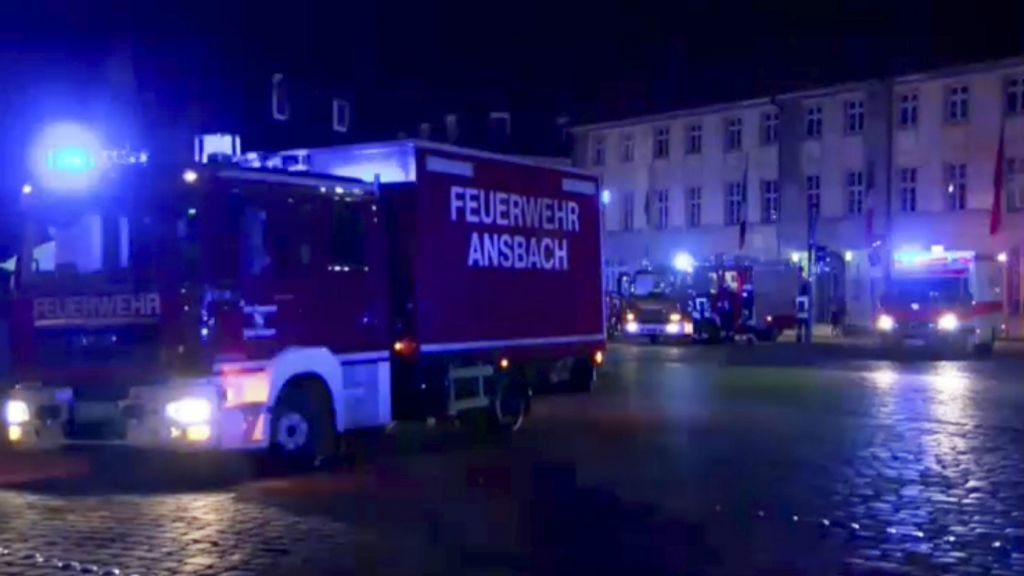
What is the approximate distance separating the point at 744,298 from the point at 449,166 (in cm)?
3239

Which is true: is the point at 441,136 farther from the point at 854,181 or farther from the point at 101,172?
the point at 101,172

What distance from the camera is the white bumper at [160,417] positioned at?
13.8 meters

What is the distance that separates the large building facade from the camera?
5516 cm

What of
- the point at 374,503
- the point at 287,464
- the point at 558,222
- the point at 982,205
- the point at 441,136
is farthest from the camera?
the point at 441,136

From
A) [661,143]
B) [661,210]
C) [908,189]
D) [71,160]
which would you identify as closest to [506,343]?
[71,160]

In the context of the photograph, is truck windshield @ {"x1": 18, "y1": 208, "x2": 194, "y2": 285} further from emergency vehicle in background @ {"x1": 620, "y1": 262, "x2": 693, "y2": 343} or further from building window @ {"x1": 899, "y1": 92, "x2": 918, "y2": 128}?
building window @ {"x1": 899, "y1": 92, "x2": 918, "y2": 128}

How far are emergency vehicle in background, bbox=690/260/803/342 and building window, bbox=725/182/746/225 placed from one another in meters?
13.2

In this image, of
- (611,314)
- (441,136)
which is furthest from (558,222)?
(441,136)

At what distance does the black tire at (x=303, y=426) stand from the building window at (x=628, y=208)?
53429mm

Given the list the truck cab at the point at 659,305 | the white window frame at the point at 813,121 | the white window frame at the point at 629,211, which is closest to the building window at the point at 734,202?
the white window frame at the point at 813,121

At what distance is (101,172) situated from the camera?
14.2m

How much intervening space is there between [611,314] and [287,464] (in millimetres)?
34820

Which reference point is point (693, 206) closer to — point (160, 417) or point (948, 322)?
point (948, 322)

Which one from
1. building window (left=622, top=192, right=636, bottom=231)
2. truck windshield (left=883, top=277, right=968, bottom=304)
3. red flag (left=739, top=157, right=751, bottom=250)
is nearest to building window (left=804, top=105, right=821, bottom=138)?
red flag (left=739, top=157, right=751, bottom=250)
